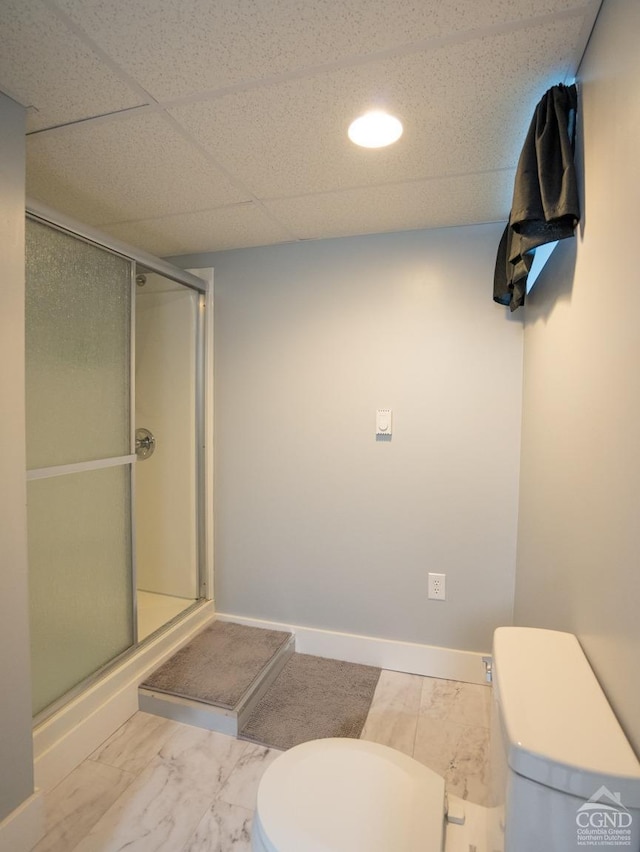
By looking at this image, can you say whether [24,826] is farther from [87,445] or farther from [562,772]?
[562,772]

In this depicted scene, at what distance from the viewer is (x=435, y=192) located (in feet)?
5.32

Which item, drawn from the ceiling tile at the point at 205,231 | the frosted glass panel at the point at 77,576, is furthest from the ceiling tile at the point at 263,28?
the frosted glass panel at the point at 77,576

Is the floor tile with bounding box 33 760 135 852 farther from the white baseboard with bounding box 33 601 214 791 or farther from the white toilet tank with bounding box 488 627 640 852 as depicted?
the white toilet tank with bounding box 488 627 640 852

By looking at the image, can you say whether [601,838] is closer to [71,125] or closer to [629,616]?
[629,616]

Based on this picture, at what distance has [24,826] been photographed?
3.93 feet

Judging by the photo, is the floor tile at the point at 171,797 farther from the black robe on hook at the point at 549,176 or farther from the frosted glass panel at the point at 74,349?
the black robe on hook at the point at 549,176

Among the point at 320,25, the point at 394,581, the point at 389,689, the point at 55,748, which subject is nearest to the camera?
the point at 320,25

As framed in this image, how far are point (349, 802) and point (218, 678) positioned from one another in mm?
1134

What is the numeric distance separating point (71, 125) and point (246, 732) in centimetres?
224

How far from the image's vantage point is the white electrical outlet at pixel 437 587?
2.01 metres

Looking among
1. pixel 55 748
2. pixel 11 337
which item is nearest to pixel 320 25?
pixel 11 337

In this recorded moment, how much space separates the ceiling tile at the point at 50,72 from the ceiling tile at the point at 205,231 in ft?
2.12

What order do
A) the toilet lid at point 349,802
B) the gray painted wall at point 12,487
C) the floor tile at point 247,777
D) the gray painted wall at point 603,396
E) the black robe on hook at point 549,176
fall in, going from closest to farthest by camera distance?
1. the gray painted wall at point 603,396
2. the toilet lid at point 349,802
3. the black robe on hook at point 549,176
4. the gray painted wall at point 12,487
5. the floor tile at point 247,777

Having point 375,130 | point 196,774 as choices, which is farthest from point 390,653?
point 375,130
